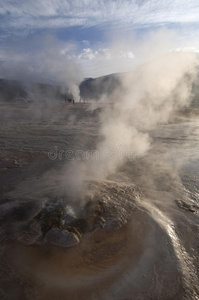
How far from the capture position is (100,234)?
9.52ft

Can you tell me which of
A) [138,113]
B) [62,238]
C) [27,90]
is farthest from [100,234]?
[27,90]

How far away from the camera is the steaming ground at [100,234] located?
7.22ft

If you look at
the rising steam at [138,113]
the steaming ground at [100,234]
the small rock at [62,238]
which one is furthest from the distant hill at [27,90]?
the small rock at [62,238]

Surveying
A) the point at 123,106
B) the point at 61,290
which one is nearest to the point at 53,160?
the point at 61,290

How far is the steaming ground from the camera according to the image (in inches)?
86.7

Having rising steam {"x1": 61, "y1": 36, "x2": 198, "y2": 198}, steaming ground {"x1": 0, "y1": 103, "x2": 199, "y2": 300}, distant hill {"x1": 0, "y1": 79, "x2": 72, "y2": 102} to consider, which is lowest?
steaming ground {"x1": 0, "y1": 103, "x2": 199, "y2": 300}

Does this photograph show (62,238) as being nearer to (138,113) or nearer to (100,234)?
(100,234)

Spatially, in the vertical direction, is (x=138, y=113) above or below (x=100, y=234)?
above

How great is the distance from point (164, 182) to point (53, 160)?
3109 mm

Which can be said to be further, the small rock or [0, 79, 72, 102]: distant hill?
[0, 79, 72, 102]: distant hill

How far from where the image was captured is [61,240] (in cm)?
273

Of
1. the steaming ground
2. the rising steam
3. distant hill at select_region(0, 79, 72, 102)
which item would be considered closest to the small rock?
the steaming ground

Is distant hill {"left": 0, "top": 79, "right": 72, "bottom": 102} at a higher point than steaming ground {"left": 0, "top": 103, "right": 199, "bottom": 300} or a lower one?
higher

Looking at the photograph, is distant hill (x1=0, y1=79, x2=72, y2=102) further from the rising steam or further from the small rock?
the small rock
